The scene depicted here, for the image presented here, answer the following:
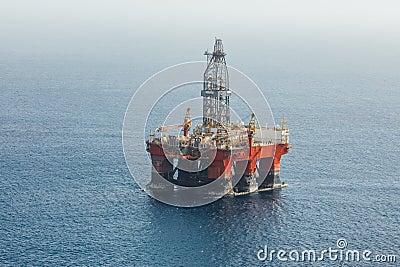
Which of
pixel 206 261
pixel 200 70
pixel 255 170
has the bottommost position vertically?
pixel 206 261

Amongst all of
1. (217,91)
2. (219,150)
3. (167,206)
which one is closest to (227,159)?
(219,150)

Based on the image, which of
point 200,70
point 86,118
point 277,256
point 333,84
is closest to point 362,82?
point 333,84

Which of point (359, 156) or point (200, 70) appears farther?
point (200, 70)

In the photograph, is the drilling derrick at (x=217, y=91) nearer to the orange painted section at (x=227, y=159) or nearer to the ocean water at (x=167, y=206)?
the orange painted section at (x=227, y=159)

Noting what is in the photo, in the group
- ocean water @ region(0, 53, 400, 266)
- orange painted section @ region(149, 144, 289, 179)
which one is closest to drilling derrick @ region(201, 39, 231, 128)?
orange painted section @ region(149, 144, 289, 179)

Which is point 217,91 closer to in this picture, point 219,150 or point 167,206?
point 219,150

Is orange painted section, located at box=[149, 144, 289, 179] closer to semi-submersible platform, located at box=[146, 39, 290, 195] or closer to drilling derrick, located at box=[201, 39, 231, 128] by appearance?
semi-submersible platform, located at box=[146, 39, 290, 195]

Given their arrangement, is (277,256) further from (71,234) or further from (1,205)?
(1,205)
